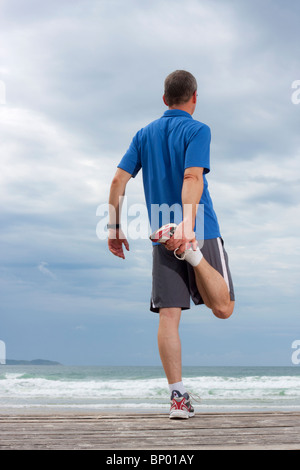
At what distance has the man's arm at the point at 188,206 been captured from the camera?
2799mm

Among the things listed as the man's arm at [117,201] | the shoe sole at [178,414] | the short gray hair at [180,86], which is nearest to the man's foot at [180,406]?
the shoe sole at [178,414]

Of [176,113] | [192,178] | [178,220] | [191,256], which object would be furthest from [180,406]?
[176,113]

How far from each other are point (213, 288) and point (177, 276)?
0.80ft

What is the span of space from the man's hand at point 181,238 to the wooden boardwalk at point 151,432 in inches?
39.1

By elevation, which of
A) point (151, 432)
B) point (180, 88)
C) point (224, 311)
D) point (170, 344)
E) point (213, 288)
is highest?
point (180, 88)

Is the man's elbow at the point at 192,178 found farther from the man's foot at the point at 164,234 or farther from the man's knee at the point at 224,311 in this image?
the man's knee at the point at 224,311

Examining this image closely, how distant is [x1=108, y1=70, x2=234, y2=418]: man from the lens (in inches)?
116

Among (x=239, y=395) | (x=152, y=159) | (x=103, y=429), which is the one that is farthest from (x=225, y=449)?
(x=239, y=395)

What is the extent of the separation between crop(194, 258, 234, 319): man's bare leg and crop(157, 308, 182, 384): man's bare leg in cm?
22

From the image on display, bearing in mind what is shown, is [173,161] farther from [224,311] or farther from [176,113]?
[224,311]

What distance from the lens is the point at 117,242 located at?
3504mm
